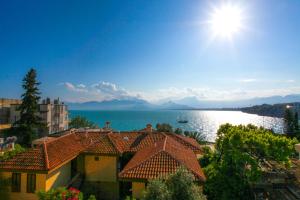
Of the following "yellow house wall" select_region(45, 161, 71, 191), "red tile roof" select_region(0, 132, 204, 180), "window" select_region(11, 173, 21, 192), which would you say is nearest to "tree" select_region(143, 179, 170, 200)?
"red tile roof" select_region(0, 132, 204, 180)

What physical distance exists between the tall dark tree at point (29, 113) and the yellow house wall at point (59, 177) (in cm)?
2006

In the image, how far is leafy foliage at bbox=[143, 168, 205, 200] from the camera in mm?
10320

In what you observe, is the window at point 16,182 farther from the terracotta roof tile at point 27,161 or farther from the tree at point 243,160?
the tree at point 243,160

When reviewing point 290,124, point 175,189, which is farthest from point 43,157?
point 290,124

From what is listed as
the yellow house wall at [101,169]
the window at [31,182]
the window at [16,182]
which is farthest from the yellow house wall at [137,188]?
the window at [16,182]

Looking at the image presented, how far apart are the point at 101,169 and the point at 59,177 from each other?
3460 millimetres

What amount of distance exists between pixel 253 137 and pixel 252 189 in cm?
360

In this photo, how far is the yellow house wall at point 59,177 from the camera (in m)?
16.6

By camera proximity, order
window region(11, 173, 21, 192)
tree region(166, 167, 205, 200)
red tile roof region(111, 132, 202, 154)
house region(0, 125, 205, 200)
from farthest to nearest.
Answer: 1. red tile roof region(111, 132, 202, 154)
2. window region(11, 173, 21, 192)
3. house region(0, 125, 205, 200)
4. tree region(166, 167, 205, 200)

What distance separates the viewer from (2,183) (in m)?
16.0

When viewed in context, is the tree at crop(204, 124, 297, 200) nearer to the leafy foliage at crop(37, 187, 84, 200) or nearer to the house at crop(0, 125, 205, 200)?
the house at crop(0, 125, 205, 200)

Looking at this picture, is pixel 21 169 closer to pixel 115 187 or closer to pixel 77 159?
pixel 77 159

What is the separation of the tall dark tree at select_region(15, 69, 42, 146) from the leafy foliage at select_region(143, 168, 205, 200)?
31395mm

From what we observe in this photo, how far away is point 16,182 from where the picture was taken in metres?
16.4
